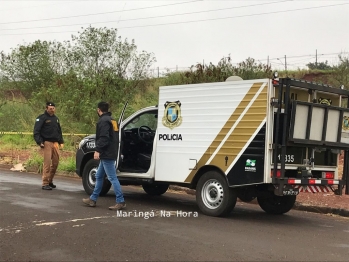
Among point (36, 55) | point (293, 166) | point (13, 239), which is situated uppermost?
point (36, 55)

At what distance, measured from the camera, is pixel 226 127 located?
7.71 m

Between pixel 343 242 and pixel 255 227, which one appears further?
pixel 255 227

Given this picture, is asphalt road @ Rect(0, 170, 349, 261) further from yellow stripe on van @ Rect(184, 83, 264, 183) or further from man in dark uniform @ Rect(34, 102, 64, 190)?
man in dark uniform @ Rect(34, 102, 64, 190)

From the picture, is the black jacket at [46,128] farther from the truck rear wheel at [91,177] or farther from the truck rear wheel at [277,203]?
the truck rear wheel at [277,203]

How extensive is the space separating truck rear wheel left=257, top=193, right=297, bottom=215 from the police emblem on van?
6.88 ft

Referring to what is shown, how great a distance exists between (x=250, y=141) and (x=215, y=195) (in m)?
1.16

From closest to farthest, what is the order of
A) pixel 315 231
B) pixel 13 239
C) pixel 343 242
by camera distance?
pixel 13 239
pixel 343 242
pixel 315 231

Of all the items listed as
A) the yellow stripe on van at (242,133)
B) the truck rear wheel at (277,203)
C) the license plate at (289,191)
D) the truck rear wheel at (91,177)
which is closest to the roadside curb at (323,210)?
the truck rear wheel at (277,203)

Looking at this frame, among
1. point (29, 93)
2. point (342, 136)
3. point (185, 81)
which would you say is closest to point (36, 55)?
point (29, 93)

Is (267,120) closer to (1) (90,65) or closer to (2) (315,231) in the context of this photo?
(2) (315,231)

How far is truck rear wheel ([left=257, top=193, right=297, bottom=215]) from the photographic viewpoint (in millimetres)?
8578

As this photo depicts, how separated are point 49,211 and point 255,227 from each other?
3335 millimetres

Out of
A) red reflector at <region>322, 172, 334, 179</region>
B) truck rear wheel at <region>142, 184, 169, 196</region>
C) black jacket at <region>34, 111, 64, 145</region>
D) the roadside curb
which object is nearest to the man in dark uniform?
black jacket at <region>34, 111, 64, 145</region>

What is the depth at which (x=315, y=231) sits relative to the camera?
23.6 ft
